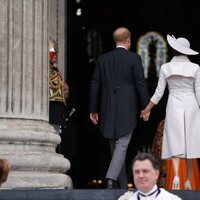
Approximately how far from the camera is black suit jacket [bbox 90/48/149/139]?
1538 centimetres

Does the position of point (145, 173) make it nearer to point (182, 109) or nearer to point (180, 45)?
point (182, 109)

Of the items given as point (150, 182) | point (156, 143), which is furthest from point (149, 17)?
point (150, 182)

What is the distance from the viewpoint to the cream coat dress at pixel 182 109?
49.4 ft

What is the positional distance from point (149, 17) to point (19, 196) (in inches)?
1469

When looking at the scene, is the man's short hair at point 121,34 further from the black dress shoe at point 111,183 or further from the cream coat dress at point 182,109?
the black dress shoe at point 111,183

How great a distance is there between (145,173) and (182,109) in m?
5.69

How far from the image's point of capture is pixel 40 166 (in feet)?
47.2

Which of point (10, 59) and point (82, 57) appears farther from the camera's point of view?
point (82, 57)

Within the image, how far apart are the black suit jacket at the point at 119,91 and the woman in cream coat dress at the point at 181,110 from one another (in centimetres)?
30

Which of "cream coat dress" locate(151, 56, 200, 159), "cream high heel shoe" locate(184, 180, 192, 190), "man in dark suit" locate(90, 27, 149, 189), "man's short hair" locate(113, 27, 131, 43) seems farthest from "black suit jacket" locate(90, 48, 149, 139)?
"cream high heel shoe" locate(184, 180, 192, 190)

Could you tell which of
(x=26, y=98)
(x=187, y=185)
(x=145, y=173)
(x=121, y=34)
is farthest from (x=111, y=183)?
(x=145, y=173)

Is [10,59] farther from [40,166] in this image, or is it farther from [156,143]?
[156,143]

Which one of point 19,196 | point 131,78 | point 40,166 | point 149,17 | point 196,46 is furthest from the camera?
point 149,17

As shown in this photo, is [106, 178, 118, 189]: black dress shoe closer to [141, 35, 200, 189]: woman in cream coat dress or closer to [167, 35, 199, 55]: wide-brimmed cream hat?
[141, 35, 200, 189]: woman in cream coat dress
